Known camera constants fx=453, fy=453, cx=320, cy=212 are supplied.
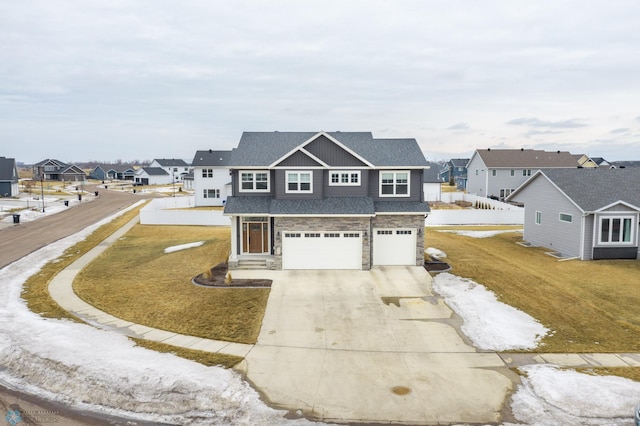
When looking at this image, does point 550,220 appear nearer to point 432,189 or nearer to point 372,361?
point 372,361

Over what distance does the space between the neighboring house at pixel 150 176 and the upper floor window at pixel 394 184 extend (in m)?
91.7

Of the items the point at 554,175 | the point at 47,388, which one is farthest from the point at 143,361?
the point at 554,175

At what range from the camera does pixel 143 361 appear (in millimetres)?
14141

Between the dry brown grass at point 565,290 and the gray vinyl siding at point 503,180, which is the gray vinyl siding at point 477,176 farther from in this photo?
the dry brown grass at point 565,290

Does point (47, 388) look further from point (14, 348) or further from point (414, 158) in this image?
point (414, 158)

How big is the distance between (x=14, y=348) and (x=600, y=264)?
1160 inches

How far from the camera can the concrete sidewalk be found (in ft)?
51.1

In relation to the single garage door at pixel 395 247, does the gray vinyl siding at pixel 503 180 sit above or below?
above

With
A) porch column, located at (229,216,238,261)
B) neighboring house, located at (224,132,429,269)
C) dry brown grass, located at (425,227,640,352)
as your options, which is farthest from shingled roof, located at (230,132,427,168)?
dry brown grass, located at (425,227,640,352)

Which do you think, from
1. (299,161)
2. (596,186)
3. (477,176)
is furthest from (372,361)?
(477,176)

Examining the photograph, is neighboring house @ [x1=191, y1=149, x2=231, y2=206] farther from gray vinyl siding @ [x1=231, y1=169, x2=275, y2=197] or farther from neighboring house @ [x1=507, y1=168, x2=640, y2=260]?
neighboring house @ [x1=507, y1=168, x2=640, y2=260]

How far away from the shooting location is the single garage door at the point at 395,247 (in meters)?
26.4

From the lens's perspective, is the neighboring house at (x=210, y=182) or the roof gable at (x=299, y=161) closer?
the roof gable at (x=299, y=161)

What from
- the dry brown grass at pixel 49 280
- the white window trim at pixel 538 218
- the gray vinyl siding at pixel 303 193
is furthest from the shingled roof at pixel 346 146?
the dry brown grass at pixel 49 280
